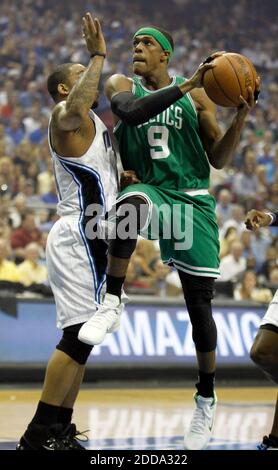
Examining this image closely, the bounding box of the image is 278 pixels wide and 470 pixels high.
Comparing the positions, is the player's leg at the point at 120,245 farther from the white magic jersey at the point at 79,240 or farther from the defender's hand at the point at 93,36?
A: the defender's hand at the point at 93,36

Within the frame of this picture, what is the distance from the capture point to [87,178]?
6.14 m

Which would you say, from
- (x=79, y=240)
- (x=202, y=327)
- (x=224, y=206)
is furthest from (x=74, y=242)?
(x=224, y=206)

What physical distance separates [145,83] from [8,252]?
583cm

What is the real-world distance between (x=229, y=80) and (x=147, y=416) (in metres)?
3.66

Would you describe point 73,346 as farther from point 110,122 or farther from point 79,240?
point 110,122

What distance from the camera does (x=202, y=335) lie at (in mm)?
6137

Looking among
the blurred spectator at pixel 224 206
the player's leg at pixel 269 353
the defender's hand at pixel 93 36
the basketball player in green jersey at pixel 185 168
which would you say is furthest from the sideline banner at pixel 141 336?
the defender's hand at pixel 93 36

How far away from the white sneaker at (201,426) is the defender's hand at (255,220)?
1154 millimetres

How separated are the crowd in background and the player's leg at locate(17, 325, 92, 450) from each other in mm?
5627

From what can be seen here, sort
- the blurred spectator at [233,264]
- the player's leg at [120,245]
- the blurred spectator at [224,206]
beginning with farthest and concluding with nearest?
1. the blurred spectator at [224,206]
2. the blurred spectator at [233,264]
3. the player's leg at [120,245]

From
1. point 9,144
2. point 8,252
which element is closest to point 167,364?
point 8,252

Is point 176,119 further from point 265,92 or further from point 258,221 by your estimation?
point 265,92

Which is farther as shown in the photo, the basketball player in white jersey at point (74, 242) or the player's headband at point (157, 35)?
the player's headband at point (157, 35)

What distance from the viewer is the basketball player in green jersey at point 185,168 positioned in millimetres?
6121
